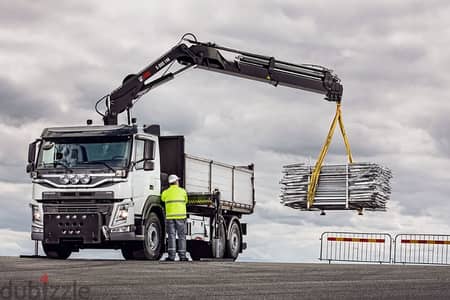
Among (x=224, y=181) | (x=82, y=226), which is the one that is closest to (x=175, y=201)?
(x=82, y=226)

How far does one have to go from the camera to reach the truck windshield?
20.9 metres

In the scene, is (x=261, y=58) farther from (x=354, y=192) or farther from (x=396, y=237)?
(x=396, y=237)

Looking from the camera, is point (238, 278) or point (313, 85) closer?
point (238, 278)

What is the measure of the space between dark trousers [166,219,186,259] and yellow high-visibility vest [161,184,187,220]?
0.21 m

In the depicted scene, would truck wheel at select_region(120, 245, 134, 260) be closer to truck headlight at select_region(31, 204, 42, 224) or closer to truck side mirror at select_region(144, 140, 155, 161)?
truck headlight at select_region(31, 204, 42, 224)

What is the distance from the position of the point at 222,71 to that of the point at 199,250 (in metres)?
5.43

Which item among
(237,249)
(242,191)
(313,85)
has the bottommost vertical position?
(237,249)

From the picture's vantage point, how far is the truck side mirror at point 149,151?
69.4 ft

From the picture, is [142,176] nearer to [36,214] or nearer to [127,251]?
[127,251]

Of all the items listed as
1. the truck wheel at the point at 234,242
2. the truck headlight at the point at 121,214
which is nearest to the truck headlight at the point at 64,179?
the truck headlight at the point at 121,214

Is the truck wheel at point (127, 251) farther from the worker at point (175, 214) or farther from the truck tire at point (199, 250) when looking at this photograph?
the truck tire at point (199, 250)

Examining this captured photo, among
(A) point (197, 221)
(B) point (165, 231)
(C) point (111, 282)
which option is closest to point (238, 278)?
(C) point (111, 282)

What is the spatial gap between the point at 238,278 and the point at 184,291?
9.75ft

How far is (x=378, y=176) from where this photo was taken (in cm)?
2431
